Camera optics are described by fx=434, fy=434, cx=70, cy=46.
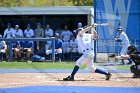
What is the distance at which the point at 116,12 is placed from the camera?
910 inches

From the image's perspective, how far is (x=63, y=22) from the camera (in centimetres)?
2702

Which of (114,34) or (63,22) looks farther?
(63,22)

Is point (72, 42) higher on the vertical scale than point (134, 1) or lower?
lower

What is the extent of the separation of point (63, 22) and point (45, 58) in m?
4.32

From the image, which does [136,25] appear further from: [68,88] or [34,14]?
[68,88]

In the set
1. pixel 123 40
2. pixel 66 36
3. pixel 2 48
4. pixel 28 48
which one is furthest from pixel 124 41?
pixel 2 48

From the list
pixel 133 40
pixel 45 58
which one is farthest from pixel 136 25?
pixel 45 58

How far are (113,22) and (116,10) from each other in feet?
2.17

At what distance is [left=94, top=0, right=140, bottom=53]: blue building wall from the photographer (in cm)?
2298

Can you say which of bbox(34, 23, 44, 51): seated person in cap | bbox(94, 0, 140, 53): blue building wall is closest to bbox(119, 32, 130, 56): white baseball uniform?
bbox(94, 0, 140, 53): blue building wall

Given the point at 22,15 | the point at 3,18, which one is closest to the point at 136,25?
the point at 22,15

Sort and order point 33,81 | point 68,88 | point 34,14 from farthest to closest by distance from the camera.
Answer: point 34,14, point 33,81, point 68,88

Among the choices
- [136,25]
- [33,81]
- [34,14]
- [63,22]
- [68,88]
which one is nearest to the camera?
[68,88]

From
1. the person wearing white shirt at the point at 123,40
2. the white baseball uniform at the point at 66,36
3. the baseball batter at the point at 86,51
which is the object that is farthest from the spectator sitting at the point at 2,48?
the baseball batter at the point at 86,51
